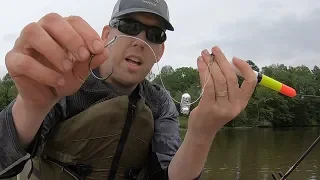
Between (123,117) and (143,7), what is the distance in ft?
2.17

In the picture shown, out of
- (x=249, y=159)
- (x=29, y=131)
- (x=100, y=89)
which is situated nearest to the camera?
(x=29, y=131)

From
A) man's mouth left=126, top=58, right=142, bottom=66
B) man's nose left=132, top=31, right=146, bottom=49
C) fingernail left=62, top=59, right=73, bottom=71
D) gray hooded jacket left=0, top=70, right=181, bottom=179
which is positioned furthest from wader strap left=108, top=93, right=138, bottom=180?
fingernail left=62, top=59, right=73, bottom=71

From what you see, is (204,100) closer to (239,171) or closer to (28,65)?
(28,65)

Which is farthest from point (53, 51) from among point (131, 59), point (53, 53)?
point (131, 59)

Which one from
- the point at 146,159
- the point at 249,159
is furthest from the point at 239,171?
the point at 146,159

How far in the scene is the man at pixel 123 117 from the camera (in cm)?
154

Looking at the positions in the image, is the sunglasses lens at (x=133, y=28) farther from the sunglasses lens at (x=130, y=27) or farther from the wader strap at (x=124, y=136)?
the wader strap at (x=124, y=136)

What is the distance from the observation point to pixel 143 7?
225cm

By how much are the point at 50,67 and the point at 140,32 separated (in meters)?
1.00

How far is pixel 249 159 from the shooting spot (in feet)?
86.6

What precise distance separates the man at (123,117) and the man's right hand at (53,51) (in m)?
0.07

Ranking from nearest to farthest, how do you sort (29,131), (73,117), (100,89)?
1. (29,131)
2. (73,117)
3. (100,89)

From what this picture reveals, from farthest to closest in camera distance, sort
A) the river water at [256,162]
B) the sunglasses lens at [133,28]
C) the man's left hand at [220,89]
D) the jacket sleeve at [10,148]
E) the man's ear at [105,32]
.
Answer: the river water at [256,162]
the man's ear at [105,32]
the sunglasses lens at [133,28]
the jacket sleeve at [10,148]
the man's left hand at [220,89]

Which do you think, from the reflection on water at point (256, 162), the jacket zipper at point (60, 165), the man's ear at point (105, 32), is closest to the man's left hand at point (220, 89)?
the jacket zipper at point (60, 165)
